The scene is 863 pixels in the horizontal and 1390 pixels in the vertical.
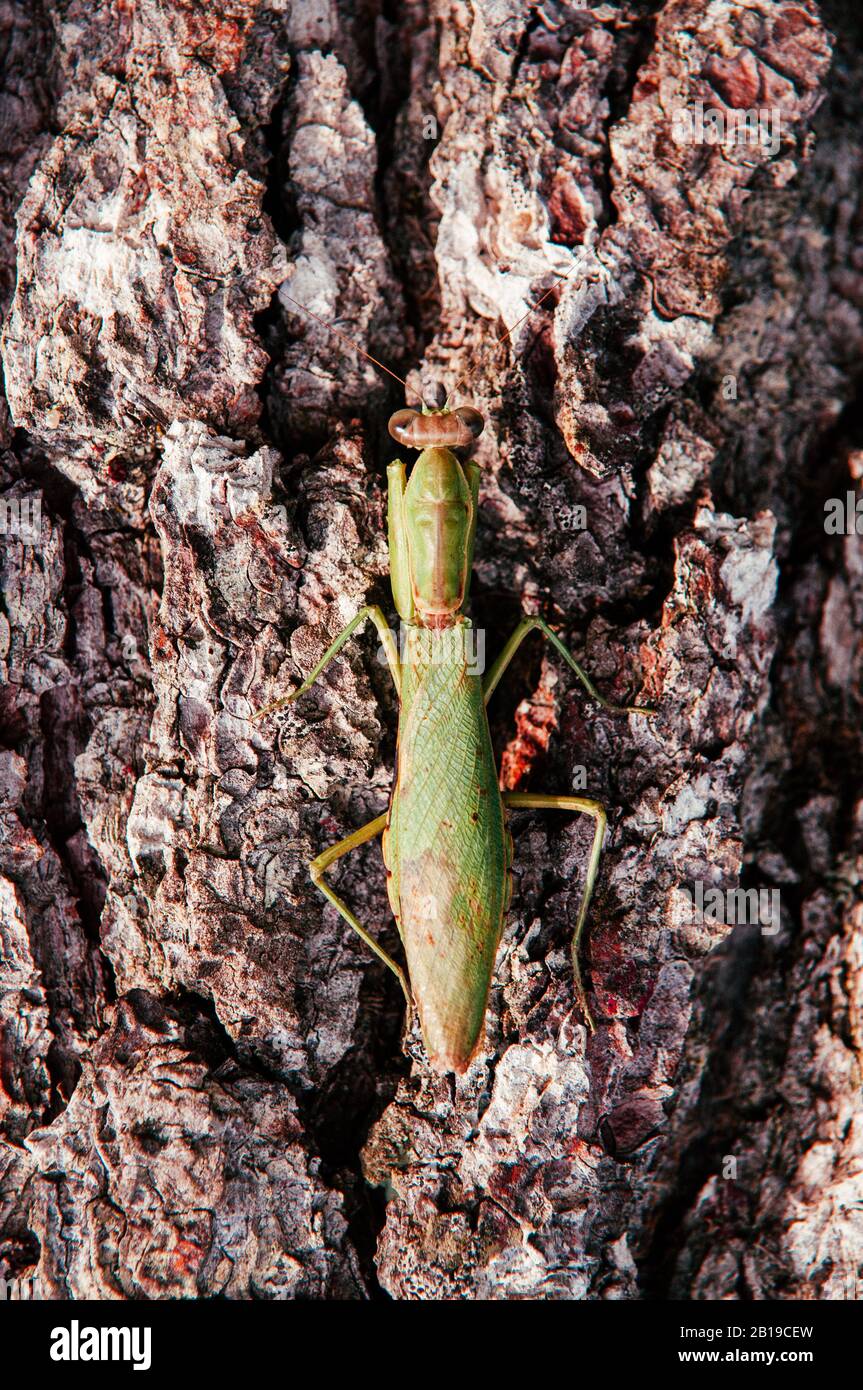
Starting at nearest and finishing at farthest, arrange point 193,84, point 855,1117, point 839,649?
point 193,84
point 855,1117
point 839,649

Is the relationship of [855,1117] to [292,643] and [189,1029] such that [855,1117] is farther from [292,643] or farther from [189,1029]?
[292,643]

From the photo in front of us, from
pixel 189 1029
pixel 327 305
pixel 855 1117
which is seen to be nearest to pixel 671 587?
pixel 327 305

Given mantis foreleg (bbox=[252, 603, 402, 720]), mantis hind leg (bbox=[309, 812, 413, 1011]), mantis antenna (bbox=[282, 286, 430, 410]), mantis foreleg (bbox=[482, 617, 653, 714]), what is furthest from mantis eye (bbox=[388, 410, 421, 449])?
mantis hind leg (bbox=[309, 812, 413, 1011])

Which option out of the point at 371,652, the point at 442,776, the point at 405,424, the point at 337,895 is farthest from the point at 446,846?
the point at 405,424

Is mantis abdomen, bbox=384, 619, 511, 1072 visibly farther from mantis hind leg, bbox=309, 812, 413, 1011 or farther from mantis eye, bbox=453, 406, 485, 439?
mantis eye, bbox=453, 406, 485, 439

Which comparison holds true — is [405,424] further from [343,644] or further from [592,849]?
[592,849]

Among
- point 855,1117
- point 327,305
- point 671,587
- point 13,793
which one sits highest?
point 327,305

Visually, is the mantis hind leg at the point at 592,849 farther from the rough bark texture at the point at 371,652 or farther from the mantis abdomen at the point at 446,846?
the mantis abdomen at the point at 446,846
